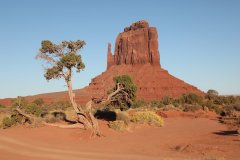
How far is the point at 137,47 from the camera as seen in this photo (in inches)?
4390

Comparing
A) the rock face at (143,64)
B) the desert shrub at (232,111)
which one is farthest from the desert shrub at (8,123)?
the rock face at (143,64)

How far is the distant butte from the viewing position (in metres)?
89.7

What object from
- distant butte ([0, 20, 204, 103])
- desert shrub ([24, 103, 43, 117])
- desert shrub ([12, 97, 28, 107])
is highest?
distant butte ([0, 20, 204, 103])

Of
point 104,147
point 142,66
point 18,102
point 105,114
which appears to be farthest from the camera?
point 142,66

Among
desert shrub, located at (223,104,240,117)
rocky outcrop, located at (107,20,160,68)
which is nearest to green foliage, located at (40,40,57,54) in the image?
desert shrub, located at (223,104,240,117)

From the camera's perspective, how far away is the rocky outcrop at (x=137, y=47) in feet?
354

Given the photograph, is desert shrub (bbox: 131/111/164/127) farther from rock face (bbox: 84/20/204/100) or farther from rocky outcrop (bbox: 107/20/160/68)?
rocky outcrop (bbox: 107/20/160/68)

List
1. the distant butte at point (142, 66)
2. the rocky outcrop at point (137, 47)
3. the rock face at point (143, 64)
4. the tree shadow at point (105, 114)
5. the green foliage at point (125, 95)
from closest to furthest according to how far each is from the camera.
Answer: the green foliage at point (125, 95) → the tree shadow at point (105, 114) → the distant butte at point (142, 66) → the rock face at point (143, 64) → the rocky outcrop at point (137, 47)

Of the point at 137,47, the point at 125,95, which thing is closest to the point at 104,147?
the point at 125,95

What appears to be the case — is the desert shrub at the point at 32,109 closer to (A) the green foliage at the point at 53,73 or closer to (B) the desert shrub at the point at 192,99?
(A) the green foliage at the point at 53,73

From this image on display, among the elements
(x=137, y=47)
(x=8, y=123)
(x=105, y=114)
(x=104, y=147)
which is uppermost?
(x=137, y=47)

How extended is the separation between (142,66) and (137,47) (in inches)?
374

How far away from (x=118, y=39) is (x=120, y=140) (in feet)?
339

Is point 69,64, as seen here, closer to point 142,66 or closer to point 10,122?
point 10,122
